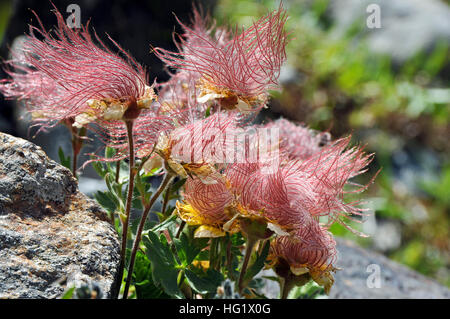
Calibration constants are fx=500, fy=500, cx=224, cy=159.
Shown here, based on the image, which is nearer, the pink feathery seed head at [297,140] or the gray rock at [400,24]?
the pink feathery seed head at [297,140]

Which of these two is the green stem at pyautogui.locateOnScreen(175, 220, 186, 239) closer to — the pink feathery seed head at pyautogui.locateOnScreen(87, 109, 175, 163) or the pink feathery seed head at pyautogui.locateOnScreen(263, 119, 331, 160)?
the pink feathery seed head at pyautogui.locateOnScreen(87, 109, 175, 163)

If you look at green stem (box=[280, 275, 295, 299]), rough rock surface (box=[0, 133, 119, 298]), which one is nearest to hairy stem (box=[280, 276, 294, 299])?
green stem (box=[280, 275, 295, 299])

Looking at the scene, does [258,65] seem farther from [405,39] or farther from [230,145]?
[405,39]

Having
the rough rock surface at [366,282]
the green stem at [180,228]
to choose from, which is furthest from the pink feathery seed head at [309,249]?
the rough rock surface at [366,282]

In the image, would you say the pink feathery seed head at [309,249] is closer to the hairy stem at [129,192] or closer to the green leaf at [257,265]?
the green leaf at [257,265]

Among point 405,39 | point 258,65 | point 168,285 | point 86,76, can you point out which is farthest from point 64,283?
point 405,39
